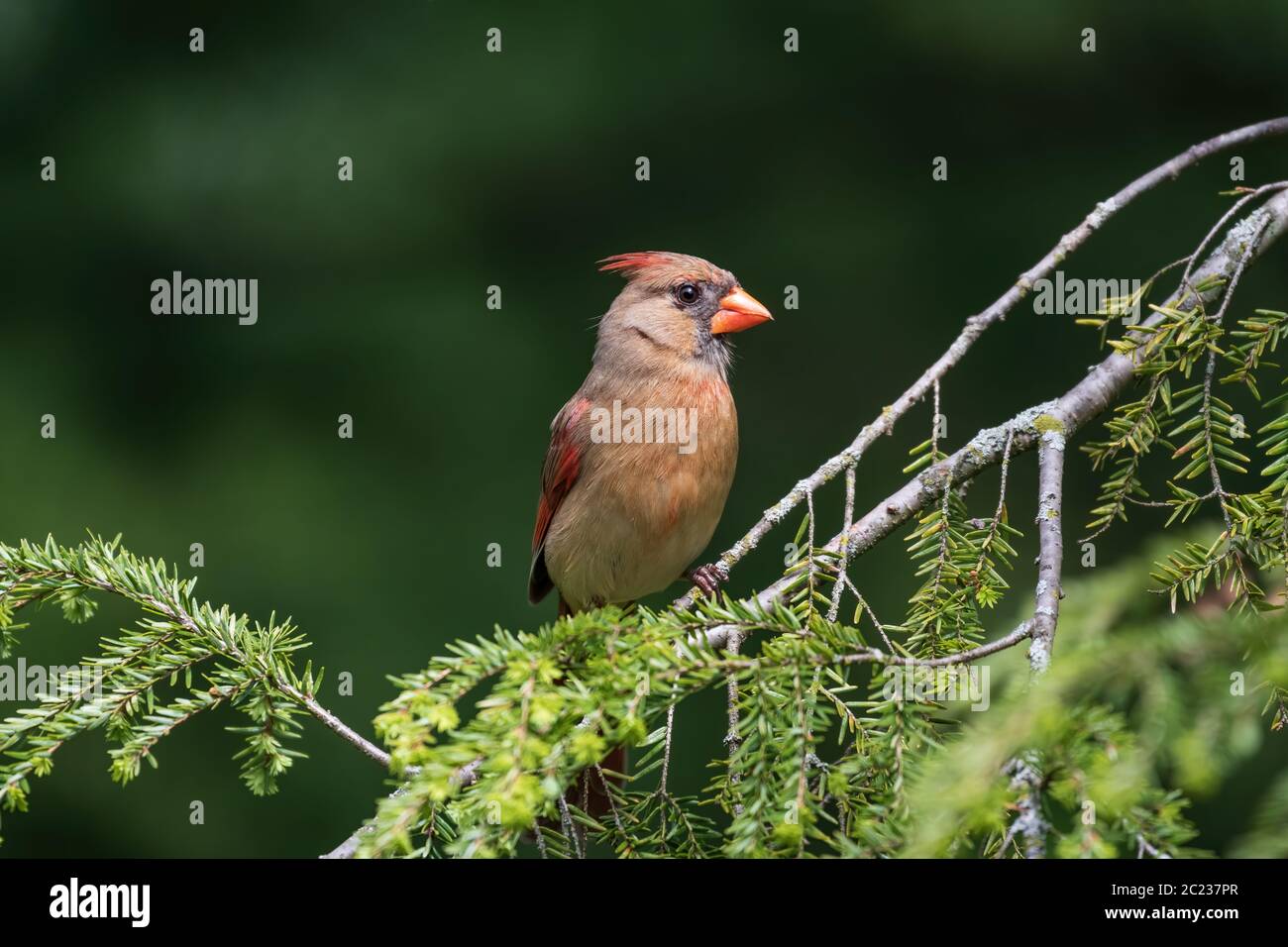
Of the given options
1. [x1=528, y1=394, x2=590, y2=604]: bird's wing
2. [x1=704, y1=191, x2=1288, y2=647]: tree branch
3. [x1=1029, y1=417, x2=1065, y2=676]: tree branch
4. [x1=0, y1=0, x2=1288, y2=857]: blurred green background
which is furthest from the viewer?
[x1=0, y1=0, x2=1288, y2=857]: blurred green background

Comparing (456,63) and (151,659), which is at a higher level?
(456,63)

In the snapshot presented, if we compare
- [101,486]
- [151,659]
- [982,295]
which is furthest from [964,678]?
[101,486]

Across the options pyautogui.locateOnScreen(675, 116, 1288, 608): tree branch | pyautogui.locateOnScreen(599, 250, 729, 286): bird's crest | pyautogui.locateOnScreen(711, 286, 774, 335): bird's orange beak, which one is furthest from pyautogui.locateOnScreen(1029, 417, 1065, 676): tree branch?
pyautogui.locateOnScreen(599, 250, 729, 286): bird's crest

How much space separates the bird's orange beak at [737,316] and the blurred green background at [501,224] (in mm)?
1174

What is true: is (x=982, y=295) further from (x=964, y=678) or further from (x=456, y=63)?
(x=964, y=678)

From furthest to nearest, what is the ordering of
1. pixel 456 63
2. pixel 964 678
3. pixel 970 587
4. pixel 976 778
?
pixel 456 63, pixel 970 587, pixel 964 678, pixel 976 778

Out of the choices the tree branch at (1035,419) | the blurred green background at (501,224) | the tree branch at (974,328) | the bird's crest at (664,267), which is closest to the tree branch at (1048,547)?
the tree branch at (1035,419)

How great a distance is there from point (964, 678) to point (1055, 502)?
37cm

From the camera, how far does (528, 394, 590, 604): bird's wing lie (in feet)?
9.66

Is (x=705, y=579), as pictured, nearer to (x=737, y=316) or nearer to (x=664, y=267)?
(x=737, y=316)

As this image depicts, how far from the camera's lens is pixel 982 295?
14.2 ft

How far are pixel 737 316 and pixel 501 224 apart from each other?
1.64 metres

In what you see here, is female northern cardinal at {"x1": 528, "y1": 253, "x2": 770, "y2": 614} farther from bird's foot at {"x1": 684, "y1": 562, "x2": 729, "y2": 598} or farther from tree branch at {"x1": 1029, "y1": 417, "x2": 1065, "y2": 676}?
tree branch at {"x1": 1029, "y1": 417, "x2": 1065, "y2": 676}

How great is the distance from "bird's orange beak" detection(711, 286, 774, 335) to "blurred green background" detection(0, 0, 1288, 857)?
1.17 meters
